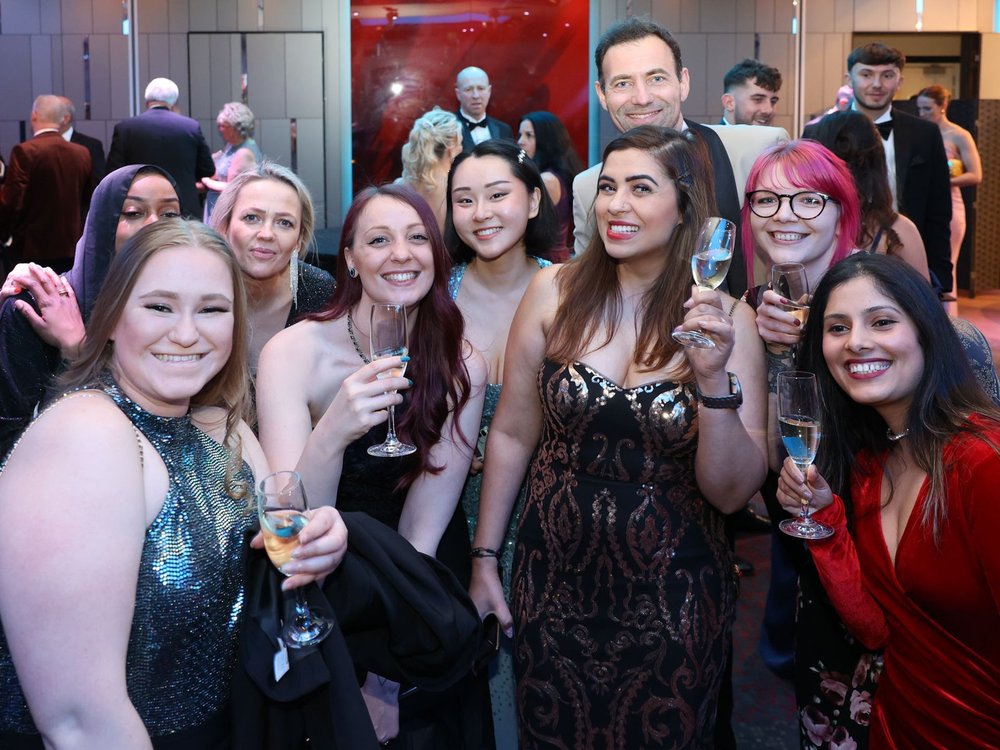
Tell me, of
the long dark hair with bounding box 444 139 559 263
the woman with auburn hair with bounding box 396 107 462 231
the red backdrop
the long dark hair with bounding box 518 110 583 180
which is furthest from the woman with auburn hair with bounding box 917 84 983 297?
the long dark hair with bounding box 444 139 559 263

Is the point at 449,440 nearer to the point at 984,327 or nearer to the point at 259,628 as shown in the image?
the point at 259,628

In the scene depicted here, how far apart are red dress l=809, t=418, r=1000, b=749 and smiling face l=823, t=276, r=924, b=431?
0.14m

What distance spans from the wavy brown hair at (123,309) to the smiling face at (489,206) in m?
1.14

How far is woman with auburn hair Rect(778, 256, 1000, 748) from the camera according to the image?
1.89 meters

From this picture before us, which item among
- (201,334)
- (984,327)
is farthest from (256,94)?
(201,334)

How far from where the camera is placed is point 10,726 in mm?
1656

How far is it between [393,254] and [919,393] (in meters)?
1.23

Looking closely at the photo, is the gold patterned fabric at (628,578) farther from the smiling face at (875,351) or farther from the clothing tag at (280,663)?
the clothing tag at (280,663)

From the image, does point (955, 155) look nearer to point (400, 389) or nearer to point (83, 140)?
point (83, 140)

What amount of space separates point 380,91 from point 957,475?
9539mm

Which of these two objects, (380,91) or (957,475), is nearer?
(957,475)

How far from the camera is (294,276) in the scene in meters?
3.19

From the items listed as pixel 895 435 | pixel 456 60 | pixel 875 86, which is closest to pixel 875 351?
pixel 895 435

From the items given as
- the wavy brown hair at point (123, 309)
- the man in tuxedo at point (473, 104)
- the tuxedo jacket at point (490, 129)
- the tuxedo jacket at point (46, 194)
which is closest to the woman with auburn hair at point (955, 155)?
the tuxedo jacket at point (490, 129)
